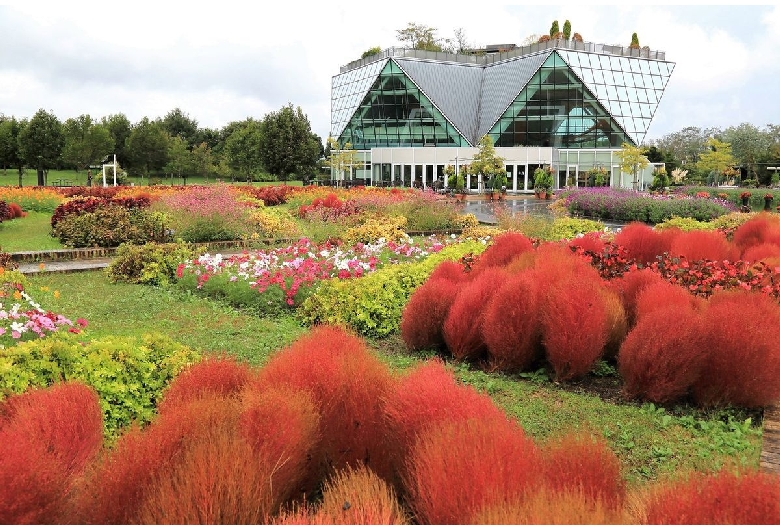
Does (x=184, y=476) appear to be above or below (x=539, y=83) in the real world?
below

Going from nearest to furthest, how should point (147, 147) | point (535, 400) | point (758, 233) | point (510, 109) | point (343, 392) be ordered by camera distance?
point (343, 392) < point (535, 400) < point (758, 233) < point (510, 109) < point (147, 147)

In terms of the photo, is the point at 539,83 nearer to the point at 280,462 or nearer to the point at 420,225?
the point at 420,225

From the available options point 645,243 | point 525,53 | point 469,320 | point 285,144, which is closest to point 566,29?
point 525,53

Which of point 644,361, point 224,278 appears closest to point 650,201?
point 224,278

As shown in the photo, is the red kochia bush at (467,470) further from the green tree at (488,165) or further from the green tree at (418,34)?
the green tree at (418,34)

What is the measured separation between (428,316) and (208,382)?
11.6ft

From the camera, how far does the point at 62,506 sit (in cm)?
225

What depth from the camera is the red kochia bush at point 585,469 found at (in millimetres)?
2271

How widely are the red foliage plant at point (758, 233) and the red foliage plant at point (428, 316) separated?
458cm

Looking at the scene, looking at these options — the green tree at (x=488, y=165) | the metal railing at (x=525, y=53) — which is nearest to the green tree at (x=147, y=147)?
the metal railing at (x=525, y=53)

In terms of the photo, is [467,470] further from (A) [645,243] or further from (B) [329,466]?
(A) [645,243]

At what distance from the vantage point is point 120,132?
57.3 meters

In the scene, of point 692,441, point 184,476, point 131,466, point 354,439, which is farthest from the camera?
point 692,441

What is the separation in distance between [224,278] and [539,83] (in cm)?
4303
